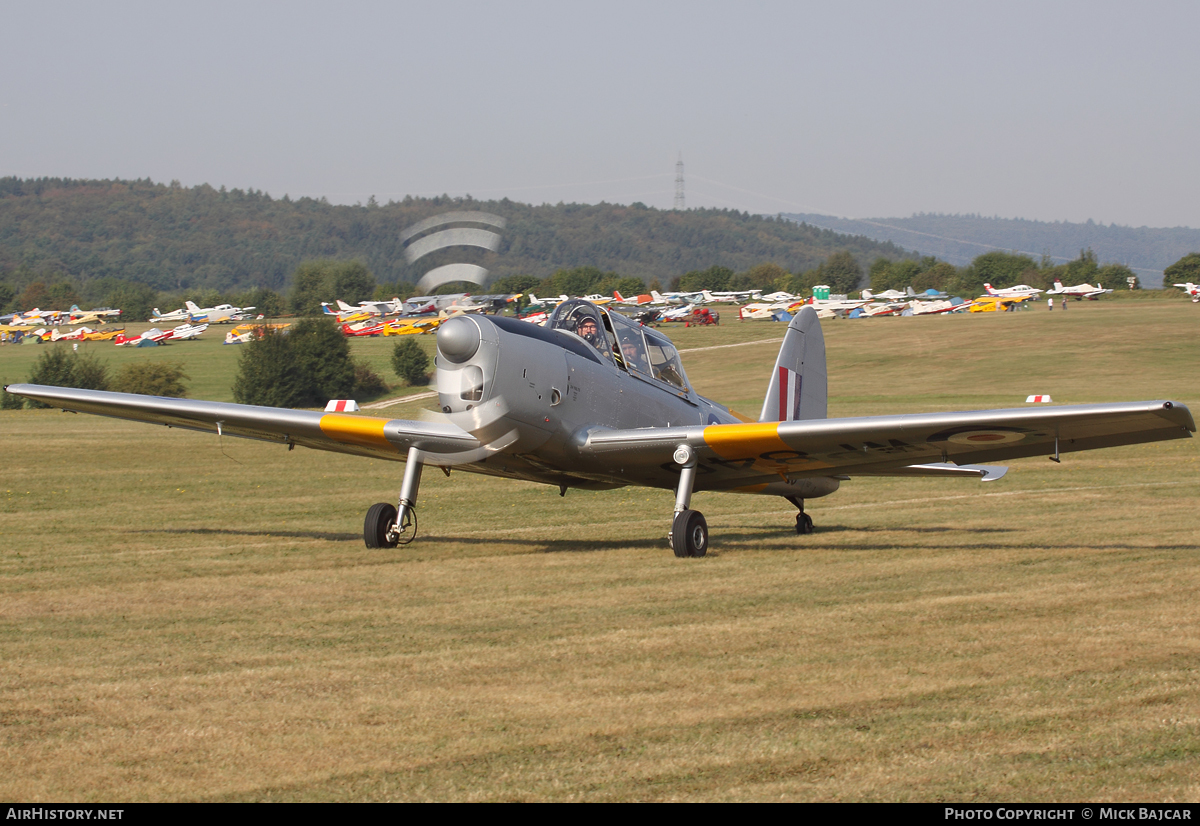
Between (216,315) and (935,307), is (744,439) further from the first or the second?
(216,315)

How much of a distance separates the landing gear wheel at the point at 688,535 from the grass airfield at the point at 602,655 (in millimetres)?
175

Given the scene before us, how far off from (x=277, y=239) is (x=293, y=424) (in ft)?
138

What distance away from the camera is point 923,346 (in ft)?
236

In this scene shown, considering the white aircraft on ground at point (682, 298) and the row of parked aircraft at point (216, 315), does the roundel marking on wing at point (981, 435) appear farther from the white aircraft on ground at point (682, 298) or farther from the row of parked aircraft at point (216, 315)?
the row of parked aircraft at point (216, 315)

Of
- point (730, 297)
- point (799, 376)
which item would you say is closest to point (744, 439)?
point (799, 376)

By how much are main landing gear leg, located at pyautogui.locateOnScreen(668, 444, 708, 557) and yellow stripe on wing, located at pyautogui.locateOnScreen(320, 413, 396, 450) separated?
9.63 feet

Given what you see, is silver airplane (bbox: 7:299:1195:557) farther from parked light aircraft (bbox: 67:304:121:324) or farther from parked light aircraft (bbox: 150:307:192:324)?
parked light aircraft (bbox: 67:304:121:324)

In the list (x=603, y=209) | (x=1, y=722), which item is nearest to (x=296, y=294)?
(x=1, y=722)

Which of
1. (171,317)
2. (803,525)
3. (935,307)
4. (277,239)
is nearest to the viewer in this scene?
(803,525)

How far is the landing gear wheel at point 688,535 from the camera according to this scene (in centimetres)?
1077

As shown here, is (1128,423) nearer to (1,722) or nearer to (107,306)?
(1,722)

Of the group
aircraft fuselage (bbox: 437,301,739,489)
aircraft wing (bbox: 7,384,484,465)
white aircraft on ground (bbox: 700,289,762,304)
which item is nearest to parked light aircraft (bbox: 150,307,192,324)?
white aircraft on ground (bbox: 700,289,762,304)

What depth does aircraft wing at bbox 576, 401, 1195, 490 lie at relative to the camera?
Answer: 31.9ft

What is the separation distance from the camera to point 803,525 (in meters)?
13.5
